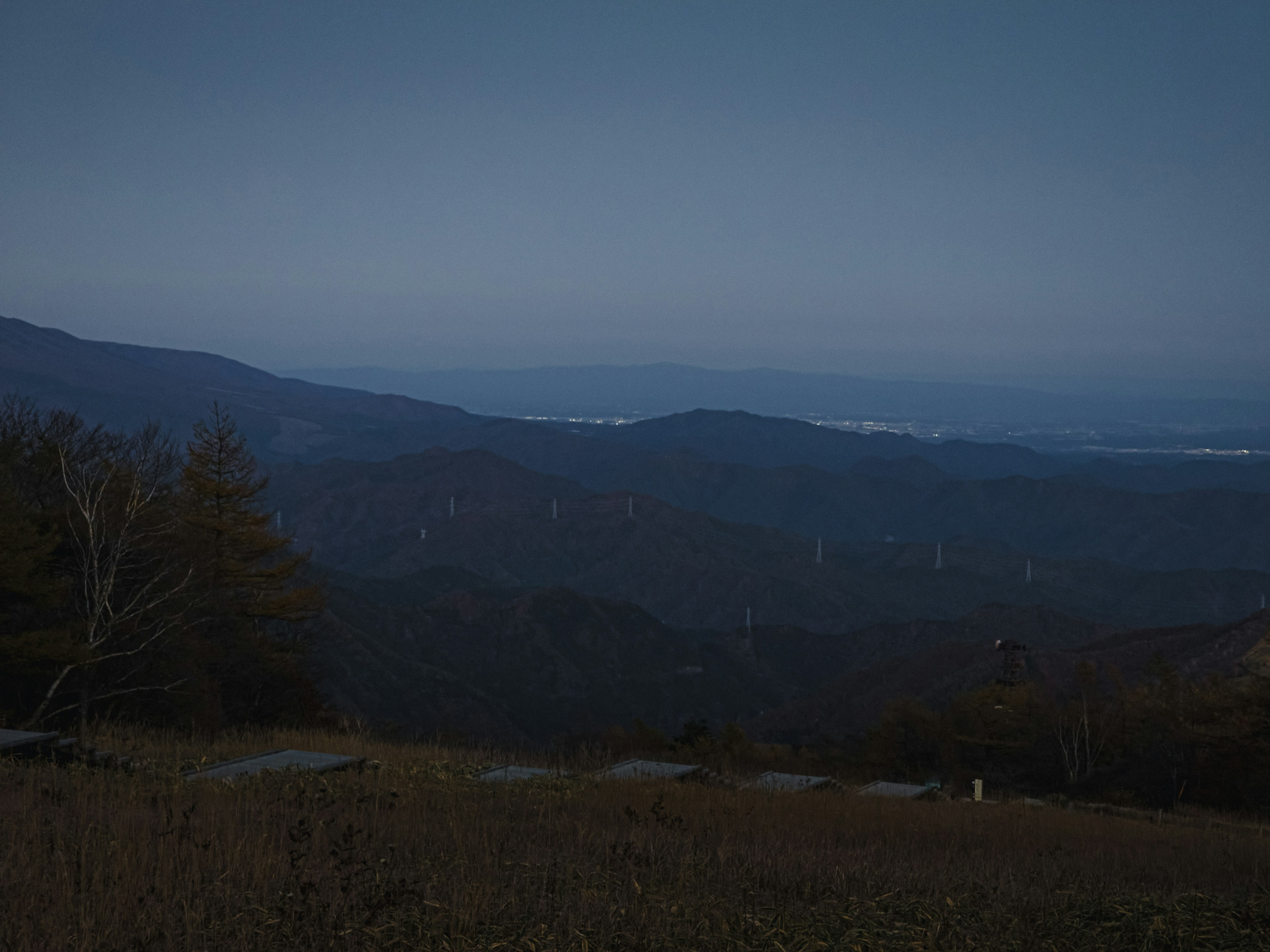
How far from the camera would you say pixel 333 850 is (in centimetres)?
568

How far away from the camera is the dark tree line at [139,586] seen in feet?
65.0

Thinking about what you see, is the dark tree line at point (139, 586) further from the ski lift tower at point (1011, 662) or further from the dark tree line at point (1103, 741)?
the ski lift tower at point (1011, 662)

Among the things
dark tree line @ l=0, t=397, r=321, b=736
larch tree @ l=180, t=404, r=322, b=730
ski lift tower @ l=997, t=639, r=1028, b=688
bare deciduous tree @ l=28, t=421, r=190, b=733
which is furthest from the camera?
ski lift tower @ l=997, t=639, r=1028, b=688

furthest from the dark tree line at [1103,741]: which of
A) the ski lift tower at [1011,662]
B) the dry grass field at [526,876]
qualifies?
the dry grass field at [526,876]

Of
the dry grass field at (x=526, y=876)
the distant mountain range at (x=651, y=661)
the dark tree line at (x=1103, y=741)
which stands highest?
the dry grass field at (x=526, y=876)

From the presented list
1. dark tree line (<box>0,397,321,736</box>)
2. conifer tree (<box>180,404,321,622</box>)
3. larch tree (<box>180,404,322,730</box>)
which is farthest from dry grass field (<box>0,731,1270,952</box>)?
conifer tree (<box>180,404,321,622</box>)

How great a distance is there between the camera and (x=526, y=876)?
229 inches

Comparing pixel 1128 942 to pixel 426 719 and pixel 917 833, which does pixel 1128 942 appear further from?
pixel 426 719

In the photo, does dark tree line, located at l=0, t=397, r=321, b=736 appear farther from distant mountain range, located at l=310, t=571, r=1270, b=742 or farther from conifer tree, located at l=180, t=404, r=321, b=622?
distant mountain range, located at l=310, t=571, r=1270, b=742

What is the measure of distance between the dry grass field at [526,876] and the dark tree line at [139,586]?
7.85 m

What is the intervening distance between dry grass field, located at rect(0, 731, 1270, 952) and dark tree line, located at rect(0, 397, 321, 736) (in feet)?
25.7

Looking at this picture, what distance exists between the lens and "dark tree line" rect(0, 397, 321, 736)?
65.0 feet

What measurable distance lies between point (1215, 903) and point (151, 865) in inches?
239

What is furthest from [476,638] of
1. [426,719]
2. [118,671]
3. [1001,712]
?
[118,671]
